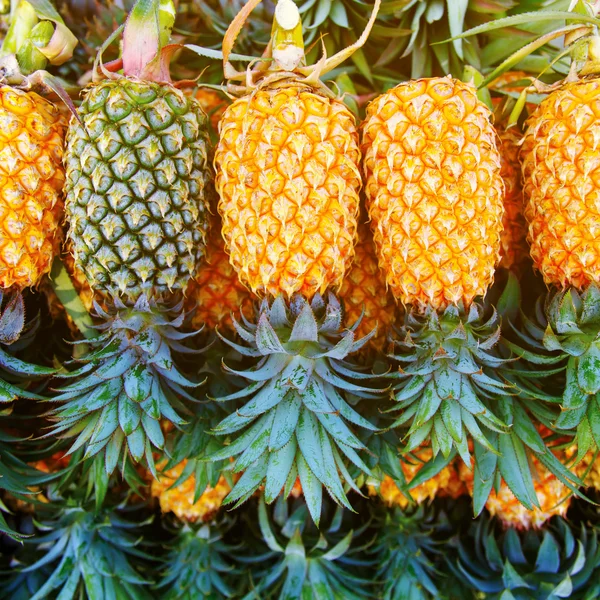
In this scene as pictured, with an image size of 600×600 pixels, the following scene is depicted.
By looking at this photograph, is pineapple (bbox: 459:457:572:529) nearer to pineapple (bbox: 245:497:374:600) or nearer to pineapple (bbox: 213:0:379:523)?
pineapple (bbox: 245:497:374:600)

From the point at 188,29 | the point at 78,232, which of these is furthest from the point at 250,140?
the point at 188,29

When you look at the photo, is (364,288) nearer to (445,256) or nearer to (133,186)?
(445,256)

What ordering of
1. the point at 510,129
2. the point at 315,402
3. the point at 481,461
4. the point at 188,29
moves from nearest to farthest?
the point at 315,402 → the point at 481,461 → the point at 510,129 → the point at 188,29

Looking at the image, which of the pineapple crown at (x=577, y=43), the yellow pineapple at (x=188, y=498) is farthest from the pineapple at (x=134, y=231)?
the pineapple crown at (x=577, y=43)

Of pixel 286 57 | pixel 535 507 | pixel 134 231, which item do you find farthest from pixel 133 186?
pixel 535 507

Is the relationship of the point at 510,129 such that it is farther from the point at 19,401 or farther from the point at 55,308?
the point at 19,401

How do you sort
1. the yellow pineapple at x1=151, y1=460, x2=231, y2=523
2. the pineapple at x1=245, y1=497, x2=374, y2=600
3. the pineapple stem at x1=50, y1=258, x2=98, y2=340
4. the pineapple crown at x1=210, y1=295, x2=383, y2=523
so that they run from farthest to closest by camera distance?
the yellow pineapple at x1=151, y1=460, x2=231, y2=523
the pineapple at x1=245, y1=497, x2=374, y2=600
the pineapple stem at x1=50, y1=258, x2=98, y2=340
the pineapple crown at x1=210, y1=295, x2=383, y2=523

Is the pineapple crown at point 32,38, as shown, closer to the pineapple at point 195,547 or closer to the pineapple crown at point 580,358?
the pineapple at point 195,547

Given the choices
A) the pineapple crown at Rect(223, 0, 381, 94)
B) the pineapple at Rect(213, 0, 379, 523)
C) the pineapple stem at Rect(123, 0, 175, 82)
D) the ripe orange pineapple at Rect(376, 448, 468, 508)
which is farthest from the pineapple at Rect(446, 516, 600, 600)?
the pineapple stem at Rect(123, 0, 175, 82)
